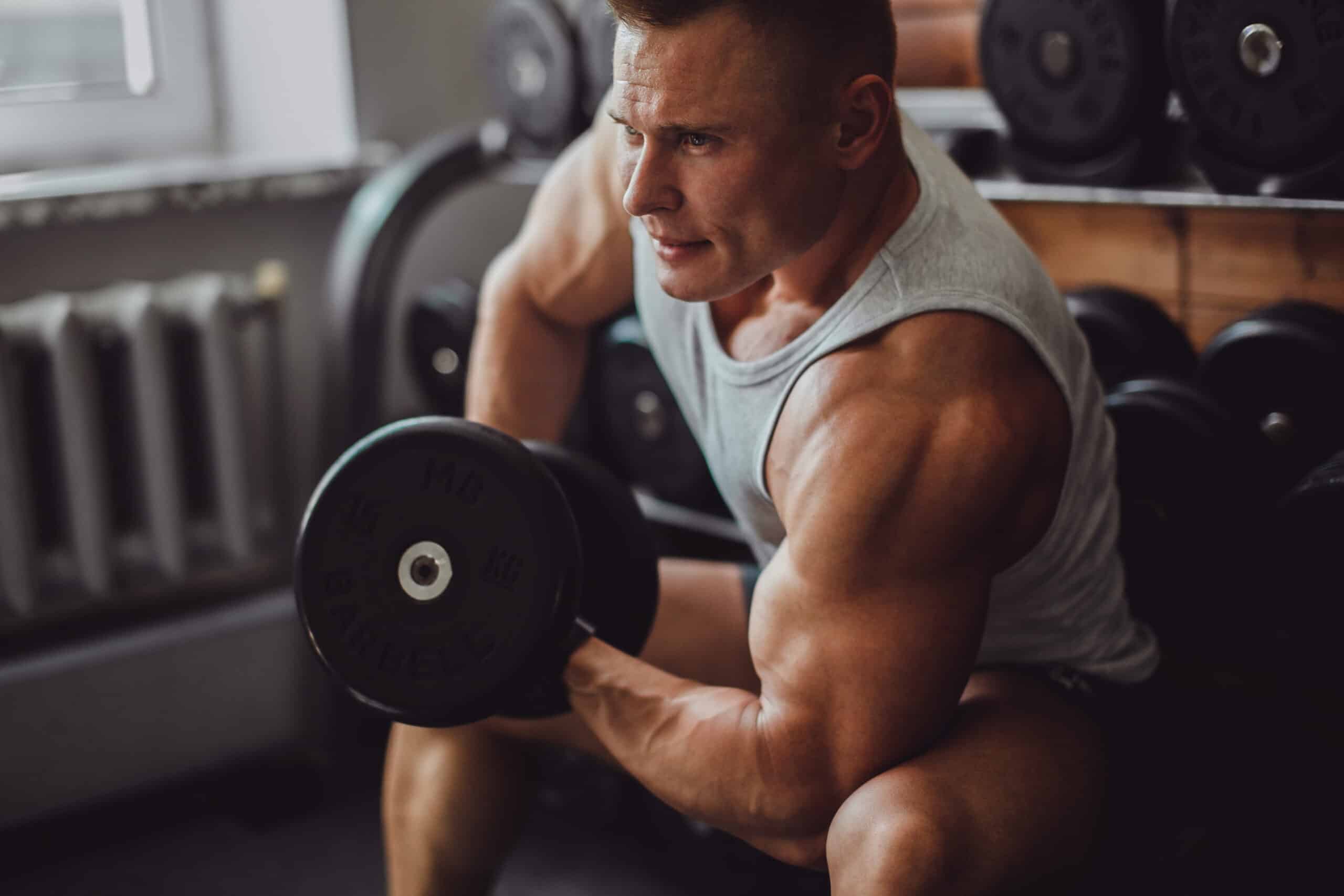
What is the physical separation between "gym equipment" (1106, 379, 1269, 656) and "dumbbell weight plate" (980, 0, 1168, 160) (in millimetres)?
293

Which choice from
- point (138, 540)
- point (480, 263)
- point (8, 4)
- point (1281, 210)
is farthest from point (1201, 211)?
point (8, 4)

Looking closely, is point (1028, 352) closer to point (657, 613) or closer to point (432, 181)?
point (657, 613)

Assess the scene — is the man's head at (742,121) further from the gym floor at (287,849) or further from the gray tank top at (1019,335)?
the gym floor at (287,849)

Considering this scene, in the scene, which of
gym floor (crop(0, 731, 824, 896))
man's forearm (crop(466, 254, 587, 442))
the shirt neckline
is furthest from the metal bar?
the shirt neckline

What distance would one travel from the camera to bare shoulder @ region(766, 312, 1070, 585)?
3.10ft

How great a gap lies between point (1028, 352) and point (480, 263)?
1.49 meters

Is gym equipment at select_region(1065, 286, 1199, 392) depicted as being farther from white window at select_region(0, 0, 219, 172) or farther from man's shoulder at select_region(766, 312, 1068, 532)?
white window at select_region(0, 0, 219, 172)

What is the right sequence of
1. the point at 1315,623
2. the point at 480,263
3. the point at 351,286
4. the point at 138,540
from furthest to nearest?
the point at 480,263 → the point at 138,540 → the point at 351,286 → the point at 1315,623

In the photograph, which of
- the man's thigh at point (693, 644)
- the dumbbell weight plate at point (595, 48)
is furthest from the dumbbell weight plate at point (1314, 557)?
the dumbbell weight plate at point (595, 48)

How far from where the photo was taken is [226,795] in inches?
79.3

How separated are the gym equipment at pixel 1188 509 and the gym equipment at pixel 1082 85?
27 cm

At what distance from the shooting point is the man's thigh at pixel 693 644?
4.17ft

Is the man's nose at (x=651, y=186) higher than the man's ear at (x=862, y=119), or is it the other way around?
the man's ear at (x=862, y=119)

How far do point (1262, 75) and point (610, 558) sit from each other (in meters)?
0.75
